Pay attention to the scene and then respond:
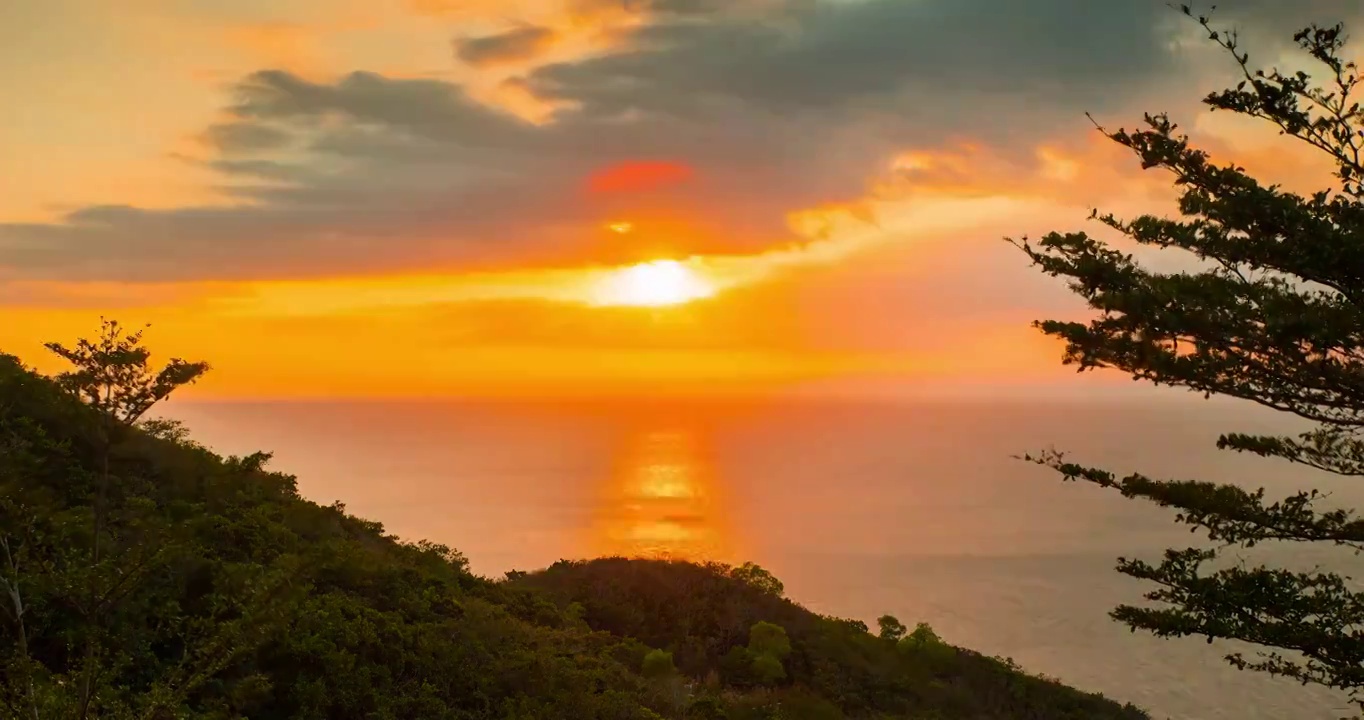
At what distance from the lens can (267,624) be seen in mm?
6457

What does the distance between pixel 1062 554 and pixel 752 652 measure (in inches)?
3907

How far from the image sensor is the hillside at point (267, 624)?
21.3 ft

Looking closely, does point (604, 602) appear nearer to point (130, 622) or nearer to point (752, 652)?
point (752, 652)

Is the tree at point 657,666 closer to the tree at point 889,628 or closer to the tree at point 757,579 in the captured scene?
the tree at point 757,579

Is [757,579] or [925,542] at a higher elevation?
[925,542]

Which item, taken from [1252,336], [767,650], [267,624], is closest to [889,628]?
[767,650]

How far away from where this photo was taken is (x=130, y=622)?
30.2 ft

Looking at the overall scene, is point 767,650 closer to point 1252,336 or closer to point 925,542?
point 1252,336

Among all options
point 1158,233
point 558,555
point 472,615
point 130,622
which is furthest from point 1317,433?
point 558,555

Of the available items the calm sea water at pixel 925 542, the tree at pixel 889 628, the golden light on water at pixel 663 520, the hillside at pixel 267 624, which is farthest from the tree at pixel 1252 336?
the golden light on water at pixel 663 520

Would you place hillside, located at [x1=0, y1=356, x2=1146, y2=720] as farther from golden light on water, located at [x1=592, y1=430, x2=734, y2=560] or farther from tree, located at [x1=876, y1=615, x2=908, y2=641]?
golden light on water, located at [x1=592, y1=430, x2=734, y2=560]

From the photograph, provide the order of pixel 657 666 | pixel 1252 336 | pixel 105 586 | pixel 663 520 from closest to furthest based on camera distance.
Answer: pixel 105 586
pixel 1252 336
pixel 657 666
pixel 663 520

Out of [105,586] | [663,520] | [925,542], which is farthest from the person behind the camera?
[663,520]

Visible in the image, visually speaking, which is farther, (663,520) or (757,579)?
(663,520)
